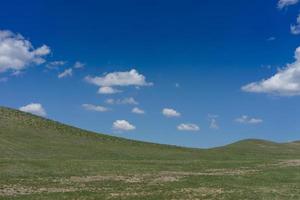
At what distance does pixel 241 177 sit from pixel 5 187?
24352mm

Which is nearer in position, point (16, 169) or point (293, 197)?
point (293, 197)

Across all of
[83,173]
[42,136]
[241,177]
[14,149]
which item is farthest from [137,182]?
[42,136]

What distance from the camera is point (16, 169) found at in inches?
2170

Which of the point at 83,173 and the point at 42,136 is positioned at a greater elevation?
the point at 42,136

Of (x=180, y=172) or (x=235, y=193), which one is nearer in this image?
(x=235, y=193)

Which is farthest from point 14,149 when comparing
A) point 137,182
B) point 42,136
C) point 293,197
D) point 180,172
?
point 293,197

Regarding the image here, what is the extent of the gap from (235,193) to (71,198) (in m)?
13.1

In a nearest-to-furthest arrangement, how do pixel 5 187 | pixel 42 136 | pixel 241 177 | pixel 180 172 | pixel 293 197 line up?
pixel 293 197
pixel 5 187
pixel 241 177
pixel 180 172
pixel 42 136

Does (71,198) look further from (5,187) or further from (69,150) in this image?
(69,150)

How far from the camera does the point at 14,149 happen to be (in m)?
78.1

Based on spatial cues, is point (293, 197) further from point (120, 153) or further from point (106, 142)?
point (106, 142)

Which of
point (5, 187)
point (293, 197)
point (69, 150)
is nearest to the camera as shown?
point (293, 197)

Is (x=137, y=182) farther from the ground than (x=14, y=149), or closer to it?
closer to it

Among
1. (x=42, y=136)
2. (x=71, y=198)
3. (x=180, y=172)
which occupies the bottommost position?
(x=71, y=198)
